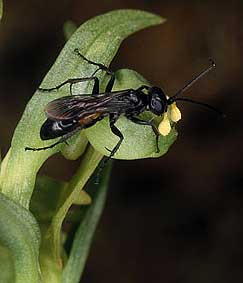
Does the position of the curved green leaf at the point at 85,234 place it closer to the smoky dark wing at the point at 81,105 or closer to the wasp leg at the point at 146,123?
the smoky dark wing at the point at 81,105

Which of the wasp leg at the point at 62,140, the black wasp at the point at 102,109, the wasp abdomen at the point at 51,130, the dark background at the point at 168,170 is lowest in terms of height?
the dark background at the point at 168,170

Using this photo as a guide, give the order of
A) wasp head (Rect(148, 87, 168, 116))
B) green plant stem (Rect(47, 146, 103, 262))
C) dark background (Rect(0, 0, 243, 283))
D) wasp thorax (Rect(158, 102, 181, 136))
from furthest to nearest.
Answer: dark background (Rect(0, 0, 243, 283)), wasp head (Rect(148, 87, 168, 116)), green plant stem (Rect(47, 146, 103, 262)), wasp thorax (Rect(158, 102, 181, 136))

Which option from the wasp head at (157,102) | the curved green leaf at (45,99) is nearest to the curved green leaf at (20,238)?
the curved green leaf at (45,99)

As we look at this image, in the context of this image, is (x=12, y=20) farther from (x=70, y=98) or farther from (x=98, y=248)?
(x=70, y=98)

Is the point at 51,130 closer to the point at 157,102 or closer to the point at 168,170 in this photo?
the point at 157,102

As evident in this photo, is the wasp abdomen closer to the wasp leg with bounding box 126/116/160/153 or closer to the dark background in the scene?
the wasp leg with bounding box 126/116/160/153

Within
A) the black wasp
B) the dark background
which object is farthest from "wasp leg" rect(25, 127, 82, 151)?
the dark background

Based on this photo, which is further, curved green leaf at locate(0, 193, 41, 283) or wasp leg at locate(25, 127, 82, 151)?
wasp leg at locate(25, 127, 82, 151)
